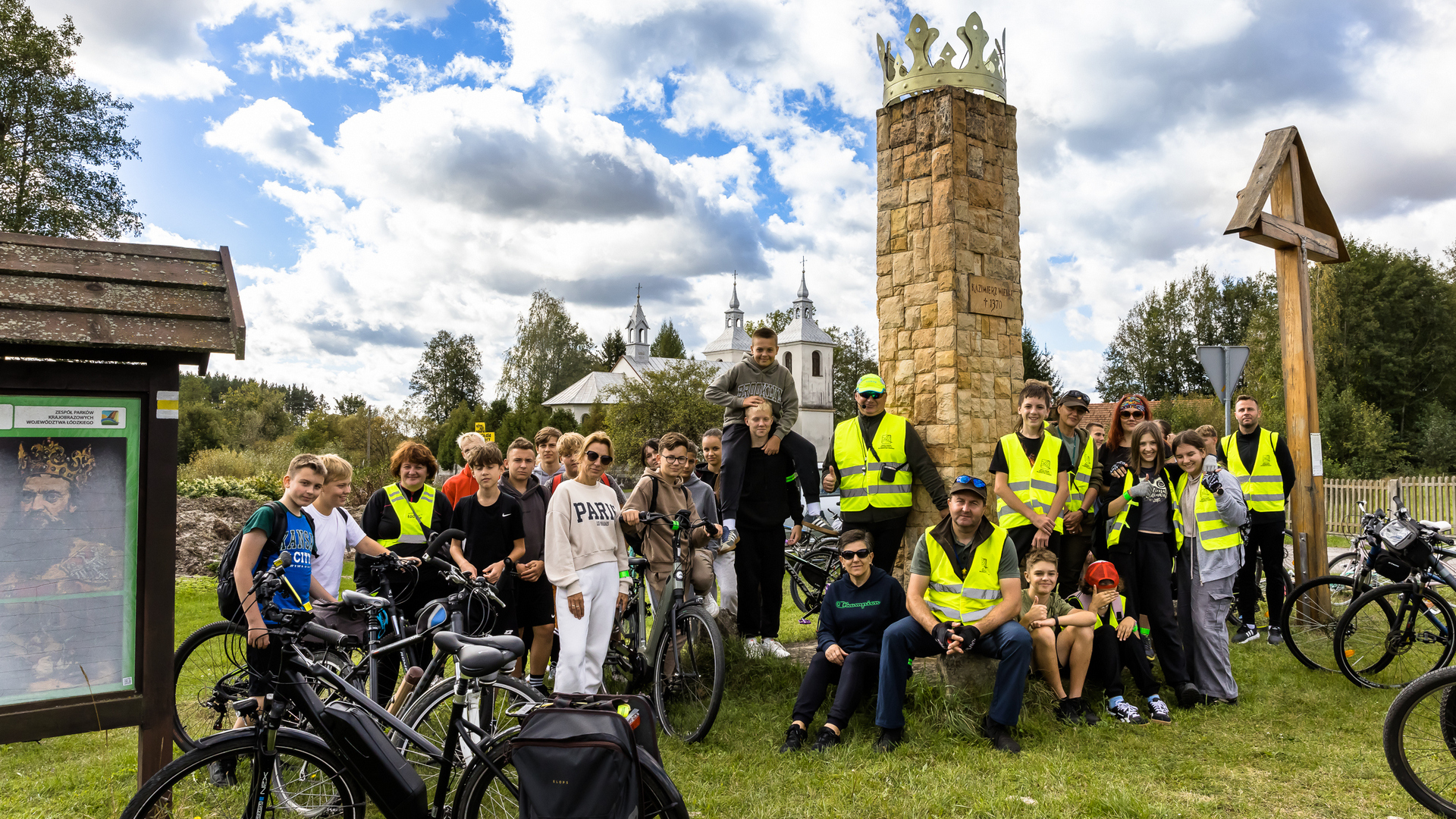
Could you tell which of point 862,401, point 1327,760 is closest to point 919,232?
point 862,401

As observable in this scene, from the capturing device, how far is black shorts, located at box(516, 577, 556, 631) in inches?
220

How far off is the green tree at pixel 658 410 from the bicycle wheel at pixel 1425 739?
36767 mm

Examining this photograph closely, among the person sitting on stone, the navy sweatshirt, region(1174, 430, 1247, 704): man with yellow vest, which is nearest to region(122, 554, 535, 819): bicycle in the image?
the navy sweatshirt

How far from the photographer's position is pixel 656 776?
287cm

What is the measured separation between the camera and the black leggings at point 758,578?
6.24 meters

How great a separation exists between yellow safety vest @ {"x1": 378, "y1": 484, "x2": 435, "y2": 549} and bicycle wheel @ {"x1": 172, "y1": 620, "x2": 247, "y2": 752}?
3.71ft

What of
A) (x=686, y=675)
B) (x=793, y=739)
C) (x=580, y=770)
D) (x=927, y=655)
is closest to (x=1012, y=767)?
(x=927, y=655)

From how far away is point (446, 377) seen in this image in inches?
2472

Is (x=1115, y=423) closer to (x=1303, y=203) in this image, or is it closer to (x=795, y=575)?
(x=1303, y=203)

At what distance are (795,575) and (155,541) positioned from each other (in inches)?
288

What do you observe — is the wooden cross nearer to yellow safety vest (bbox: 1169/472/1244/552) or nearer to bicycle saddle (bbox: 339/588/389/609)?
yellow safety vest (bbox: 1169/472/1244/552)

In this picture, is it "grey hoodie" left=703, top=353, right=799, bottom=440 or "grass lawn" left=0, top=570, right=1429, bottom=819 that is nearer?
"grass lawn" left=0, top=570, right=1429, bottom=819

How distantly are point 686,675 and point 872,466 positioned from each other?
6.53 ft

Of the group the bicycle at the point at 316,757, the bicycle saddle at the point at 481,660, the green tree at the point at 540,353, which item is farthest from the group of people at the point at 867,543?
the green tree at the point at 540,353
